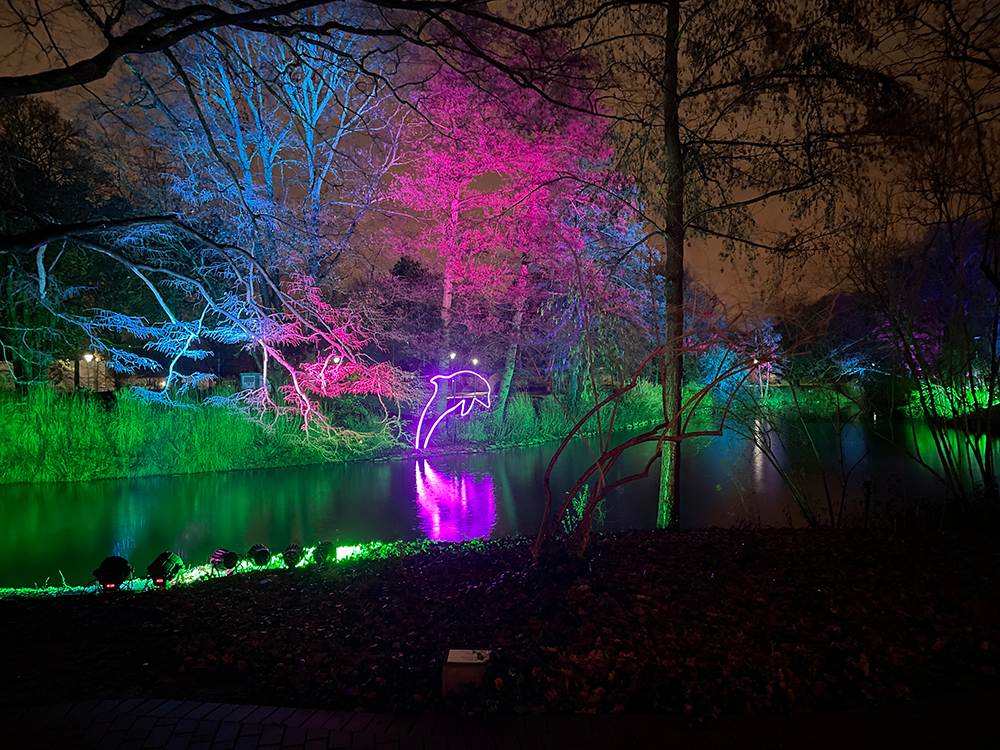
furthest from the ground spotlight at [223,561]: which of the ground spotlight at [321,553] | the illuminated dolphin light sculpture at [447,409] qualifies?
the illuminated dolphin light sculpture at [447,409]

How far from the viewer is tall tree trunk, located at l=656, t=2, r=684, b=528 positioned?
6.41 metres

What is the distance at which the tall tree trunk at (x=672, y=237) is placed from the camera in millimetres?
6406

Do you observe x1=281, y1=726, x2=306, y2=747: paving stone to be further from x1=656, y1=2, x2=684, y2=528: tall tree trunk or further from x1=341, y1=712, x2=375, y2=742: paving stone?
x1=656, y1=2, x2=684, y2=528: tall tree trunk

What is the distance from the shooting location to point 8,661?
11.5 ft

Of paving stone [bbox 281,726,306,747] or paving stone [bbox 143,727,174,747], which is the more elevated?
paving stone [bbox 281,726,306,747]

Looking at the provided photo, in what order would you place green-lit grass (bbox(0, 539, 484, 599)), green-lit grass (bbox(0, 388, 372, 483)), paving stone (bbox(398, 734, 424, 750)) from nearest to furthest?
1. paving stone (bbox(398, 734, 424, 750))
2. green-lit grass (bbox(0, 539, 484, 599))
3. green-lit grass (bbox(0, 388, 372, 483))

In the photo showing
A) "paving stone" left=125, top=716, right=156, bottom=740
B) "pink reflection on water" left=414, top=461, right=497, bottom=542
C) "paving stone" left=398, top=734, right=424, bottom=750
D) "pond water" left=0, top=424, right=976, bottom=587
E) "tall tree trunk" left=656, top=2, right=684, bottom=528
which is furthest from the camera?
"pink reflection on water" left=414, top=461, right=497, bottom=542

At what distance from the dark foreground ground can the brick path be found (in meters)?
0.09

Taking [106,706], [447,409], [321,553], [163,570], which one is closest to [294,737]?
[106,706]

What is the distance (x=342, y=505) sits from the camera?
9867 mm

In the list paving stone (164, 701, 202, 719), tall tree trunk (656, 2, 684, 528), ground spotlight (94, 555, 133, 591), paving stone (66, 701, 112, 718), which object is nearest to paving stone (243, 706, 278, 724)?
paving stone (164, 701, 202, 719)

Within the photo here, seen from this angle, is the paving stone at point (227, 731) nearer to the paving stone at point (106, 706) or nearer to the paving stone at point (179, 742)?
the paving stone at point (179, 742)

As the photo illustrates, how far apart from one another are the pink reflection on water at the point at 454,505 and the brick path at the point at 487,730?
416cm

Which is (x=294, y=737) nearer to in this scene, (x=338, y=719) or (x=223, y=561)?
(x=338, y=719)
